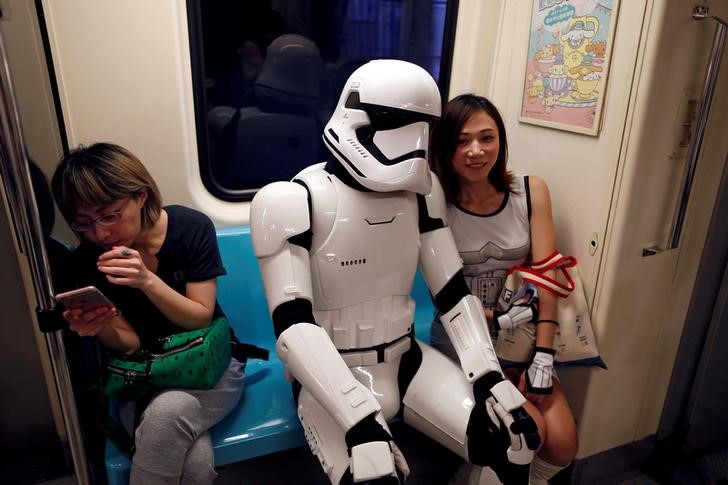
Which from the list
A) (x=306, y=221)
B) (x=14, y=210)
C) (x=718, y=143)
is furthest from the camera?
(x=718, y=143)

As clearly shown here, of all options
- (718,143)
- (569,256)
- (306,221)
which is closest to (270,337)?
(306,221)

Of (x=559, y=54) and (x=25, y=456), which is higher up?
(x=559, y=54)

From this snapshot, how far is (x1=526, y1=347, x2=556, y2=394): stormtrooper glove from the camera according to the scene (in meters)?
1.58

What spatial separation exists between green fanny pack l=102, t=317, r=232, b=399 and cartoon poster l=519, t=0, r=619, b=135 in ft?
4.63

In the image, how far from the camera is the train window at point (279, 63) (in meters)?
1.99

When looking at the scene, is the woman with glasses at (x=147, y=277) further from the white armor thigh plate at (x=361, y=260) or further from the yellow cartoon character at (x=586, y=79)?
the yellow cartoon character at (x=586, y=79)

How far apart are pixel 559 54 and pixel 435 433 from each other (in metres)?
1.36

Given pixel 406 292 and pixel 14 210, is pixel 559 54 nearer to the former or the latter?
pixel 406 292

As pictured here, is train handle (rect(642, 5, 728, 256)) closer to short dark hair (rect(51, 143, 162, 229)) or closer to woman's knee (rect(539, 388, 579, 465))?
woman's knee (rect(539, 388, 579, 465))

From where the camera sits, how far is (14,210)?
92cm

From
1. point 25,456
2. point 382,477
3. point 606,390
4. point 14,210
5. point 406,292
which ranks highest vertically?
point 14,210

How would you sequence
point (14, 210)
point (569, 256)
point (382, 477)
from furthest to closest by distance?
point (569, 256) < point (382, 477) < point (14, 210)

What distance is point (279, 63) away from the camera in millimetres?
2104

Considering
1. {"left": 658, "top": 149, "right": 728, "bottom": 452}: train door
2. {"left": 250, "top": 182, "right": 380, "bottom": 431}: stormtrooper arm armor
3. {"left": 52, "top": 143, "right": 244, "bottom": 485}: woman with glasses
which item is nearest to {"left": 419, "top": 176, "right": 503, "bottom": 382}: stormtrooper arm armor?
{"left": 250, "top": 182, "right": 380, "bottom": 431}: stormtrooper arm armor
